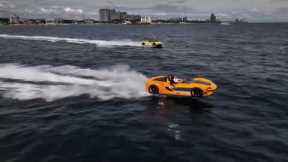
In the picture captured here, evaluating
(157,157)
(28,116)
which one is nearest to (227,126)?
(157,157)

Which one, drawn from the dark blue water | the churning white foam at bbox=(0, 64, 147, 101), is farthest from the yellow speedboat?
the dark blue water

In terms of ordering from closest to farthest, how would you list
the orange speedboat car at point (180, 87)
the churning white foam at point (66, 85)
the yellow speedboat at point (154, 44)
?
the orange speedboat car at point (180, 87) < the churning white foam at point (66, 85) < the yellow speedboat at point (154, 44)

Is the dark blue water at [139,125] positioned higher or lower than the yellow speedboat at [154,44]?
lower

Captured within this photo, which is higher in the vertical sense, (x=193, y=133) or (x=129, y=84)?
(x=129, y=84)

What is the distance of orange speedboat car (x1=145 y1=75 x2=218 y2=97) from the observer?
829 inches

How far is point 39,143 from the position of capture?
1479 cm

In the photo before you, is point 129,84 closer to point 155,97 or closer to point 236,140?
point 155,97

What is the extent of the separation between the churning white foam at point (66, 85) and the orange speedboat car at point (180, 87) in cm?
160

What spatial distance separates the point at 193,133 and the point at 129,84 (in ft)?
39.2

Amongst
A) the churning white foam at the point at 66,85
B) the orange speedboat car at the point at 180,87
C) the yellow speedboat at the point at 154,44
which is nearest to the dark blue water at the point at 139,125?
the churning white foam at the point at 66,85

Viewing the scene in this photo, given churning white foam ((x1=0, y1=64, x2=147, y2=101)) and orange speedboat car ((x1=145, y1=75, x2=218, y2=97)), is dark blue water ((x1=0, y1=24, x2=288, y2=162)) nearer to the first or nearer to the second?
churning white foam ((x1=0, y1=64, x2=147, y2=101))

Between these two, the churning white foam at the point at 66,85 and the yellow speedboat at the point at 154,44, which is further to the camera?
the yellow speedboat at the point at 154,44

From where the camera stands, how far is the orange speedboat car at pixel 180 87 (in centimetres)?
2105

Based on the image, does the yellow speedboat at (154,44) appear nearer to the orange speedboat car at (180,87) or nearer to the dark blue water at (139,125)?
the dark blue water at (139,125)
